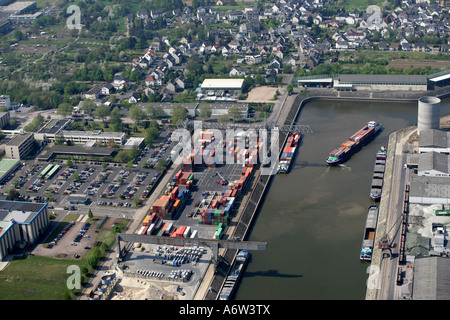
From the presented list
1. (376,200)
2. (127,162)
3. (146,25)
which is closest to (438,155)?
(376,200)

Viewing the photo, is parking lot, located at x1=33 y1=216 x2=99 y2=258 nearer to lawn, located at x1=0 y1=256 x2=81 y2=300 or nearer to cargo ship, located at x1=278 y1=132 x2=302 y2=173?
lawn, located at x1=0 y1=256 x2=81 y2=300

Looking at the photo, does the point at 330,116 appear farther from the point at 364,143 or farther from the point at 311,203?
the point at 311,203

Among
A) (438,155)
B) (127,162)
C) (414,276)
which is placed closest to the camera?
(414,276)

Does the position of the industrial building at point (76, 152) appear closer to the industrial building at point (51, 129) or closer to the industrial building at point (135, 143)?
the industrial building at point (135, 143)

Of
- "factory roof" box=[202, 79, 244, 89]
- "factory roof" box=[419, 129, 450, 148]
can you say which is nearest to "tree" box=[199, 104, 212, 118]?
"factory roof" box=[202, 79, 244, 89]

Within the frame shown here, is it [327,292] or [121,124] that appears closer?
[327,292]

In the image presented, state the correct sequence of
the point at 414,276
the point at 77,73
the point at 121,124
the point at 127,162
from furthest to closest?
the point at 77,73, the point at 121,124, the point at 127,162, the point at 414,276
